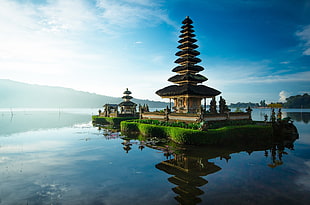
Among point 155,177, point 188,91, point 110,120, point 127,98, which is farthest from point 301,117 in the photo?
point 155,177

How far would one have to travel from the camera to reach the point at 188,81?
85.4ft

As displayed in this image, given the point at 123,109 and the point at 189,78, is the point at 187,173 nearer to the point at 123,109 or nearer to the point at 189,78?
the point at 189,78

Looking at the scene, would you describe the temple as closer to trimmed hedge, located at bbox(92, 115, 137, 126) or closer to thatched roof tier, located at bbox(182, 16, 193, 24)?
thatched roof tier, located at bbox(182, 16, 193, 24)

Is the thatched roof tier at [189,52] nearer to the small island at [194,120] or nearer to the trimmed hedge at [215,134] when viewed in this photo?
the small island at [194,120]

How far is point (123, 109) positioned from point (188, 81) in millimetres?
25573

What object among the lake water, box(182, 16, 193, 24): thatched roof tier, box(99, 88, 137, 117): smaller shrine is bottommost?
the lake water

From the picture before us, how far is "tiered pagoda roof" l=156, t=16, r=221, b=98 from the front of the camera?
24.7 metres

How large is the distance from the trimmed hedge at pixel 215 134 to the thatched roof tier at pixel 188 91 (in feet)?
18.6

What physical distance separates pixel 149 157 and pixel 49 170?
639 centimetres

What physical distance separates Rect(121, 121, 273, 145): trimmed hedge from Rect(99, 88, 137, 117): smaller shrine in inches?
784

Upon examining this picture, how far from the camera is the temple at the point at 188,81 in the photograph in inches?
976

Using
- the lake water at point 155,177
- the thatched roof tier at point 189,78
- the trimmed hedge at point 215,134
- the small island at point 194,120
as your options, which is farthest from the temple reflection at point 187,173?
the thatched roof tier at point 189,78

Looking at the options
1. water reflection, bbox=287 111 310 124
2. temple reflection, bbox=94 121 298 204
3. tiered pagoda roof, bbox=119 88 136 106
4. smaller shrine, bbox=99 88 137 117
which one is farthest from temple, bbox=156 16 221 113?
water reflection, bbox=287 111 310 124

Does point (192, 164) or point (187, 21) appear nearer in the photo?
point (192, 164)
